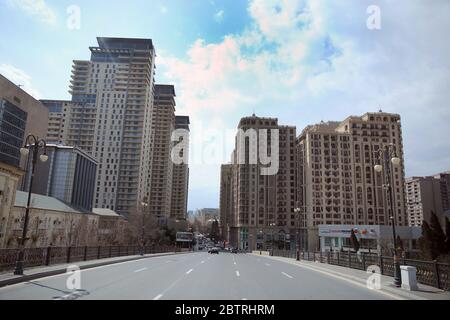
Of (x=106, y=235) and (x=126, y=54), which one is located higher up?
(x=126, y=54)

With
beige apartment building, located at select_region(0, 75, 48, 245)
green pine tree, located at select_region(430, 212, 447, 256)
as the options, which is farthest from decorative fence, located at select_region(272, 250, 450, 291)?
beige apartment building, located at select_region(0, 75, 48, 245)

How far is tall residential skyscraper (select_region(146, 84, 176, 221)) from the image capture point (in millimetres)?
144875

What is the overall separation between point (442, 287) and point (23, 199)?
201 feet

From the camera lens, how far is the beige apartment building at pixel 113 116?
11838cm

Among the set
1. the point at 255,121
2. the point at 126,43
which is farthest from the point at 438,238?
the point at 126,43

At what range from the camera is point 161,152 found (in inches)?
5999

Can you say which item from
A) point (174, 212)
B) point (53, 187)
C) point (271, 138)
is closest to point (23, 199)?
point (53, 187)

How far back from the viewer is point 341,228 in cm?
8844

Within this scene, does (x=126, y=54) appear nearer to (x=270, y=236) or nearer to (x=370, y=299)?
(x=270, y=236)

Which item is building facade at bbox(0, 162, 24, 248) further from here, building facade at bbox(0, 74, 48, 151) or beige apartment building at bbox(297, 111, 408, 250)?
beige apartment building at bbox(297, 111, 408, 250)

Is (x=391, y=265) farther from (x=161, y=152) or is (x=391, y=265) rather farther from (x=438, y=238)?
(x=161, y=152)

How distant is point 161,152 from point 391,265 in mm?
141084

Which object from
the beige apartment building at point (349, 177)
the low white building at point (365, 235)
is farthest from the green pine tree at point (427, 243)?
the beige apartment building at point (349, 177)
